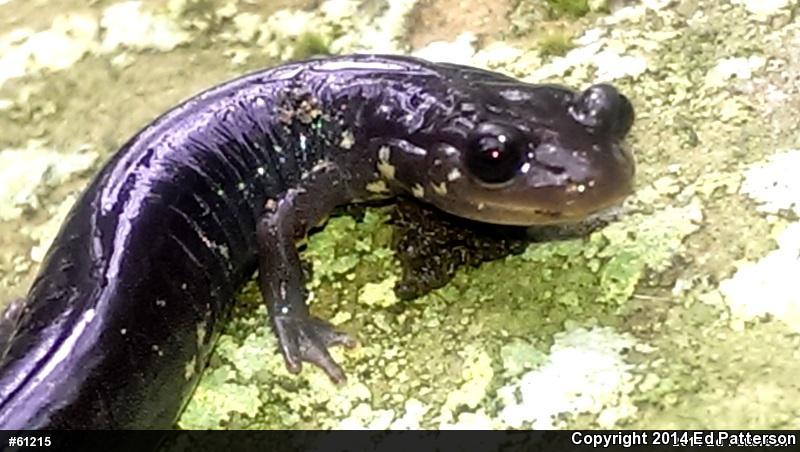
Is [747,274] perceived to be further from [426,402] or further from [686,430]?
[426,402]

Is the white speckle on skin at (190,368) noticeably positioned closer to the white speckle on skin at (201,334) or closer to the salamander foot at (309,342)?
the white speckle on skin at (201,334)

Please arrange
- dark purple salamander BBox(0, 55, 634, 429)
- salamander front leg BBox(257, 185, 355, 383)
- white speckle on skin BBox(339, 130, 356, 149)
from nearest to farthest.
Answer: dark purple salamander BBox(0, 55, 634, 429) → salamander front leg BBox(257, 185, 355, 383) → white speckle on skin BBox(339, 130, 356, 149)

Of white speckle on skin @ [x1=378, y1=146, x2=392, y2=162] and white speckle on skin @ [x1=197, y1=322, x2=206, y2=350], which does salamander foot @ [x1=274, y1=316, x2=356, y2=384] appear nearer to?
white speckle on skin @ [x1=197, y1=322, x2=206, y2=350]

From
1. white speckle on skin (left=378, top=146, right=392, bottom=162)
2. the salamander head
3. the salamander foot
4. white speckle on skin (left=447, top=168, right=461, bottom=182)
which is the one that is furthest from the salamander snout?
the salamander foot

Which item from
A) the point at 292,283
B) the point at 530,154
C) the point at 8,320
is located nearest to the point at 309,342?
the point at 292,283

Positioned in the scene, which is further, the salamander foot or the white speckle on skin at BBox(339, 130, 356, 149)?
the white speckle on skin at BBox(339, 130, 356, 149)

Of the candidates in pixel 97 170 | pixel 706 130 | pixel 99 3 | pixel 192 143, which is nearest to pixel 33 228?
pixel 97 170

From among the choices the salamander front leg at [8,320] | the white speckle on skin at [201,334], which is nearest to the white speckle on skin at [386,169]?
the white speckle on skin at [201,334]
